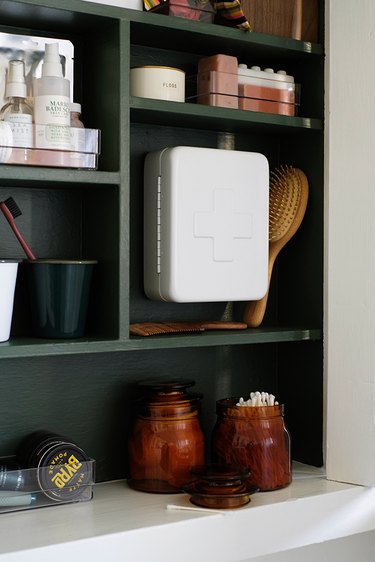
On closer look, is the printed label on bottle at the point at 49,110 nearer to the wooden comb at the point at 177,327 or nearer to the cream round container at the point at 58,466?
the wooden comb at the point at 177,327

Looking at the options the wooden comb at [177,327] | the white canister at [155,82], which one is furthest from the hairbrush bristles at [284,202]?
the white canister at [155,82]

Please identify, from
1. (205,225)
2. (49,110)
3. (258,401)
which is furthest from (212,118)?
(258,401)

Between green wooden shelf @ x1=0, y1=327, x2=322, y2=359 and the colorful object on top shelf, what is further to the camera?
the colorful object on top shelf

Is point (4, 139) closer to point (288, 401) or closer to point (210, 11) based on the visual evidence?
point (210, 11)

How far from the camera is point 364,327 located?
5.72 ft

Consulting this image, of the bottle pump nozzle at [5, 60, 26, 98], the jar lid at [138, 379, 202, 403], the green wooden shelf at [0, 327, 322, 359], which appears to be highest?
the bottle pump nozzle at [5, 60, 26, 98]

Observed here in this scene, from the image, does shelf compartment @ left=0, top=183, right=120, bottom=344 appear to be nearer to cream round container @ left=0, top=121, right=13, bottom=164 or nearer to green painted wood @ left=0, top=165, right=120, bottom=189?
green painted wood @ left=0, top=165, right=120, bottom=189

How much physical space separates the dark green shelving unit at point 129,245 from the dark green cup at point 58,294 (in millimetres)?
42

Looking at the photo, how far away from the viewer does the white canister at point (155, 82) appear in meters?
1.71

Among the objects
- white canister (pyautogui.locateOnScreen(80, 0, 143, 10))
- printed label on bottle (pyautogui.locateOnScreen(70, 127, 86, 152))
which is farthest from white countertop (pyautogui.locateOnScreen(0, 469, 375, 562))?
white canister (pyautogui.locateOnScreen(80, 0, 143, 10))

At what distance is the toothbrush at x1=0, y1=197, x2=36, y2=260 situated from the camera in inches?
64.1

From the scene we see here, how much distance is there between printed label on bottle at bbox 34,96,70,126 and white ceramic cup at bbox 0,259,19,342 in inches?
10.1

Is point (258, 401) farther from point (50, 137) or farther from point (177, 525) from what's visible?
point (50, 137)

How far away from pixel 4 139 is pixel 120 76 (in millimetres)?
257
